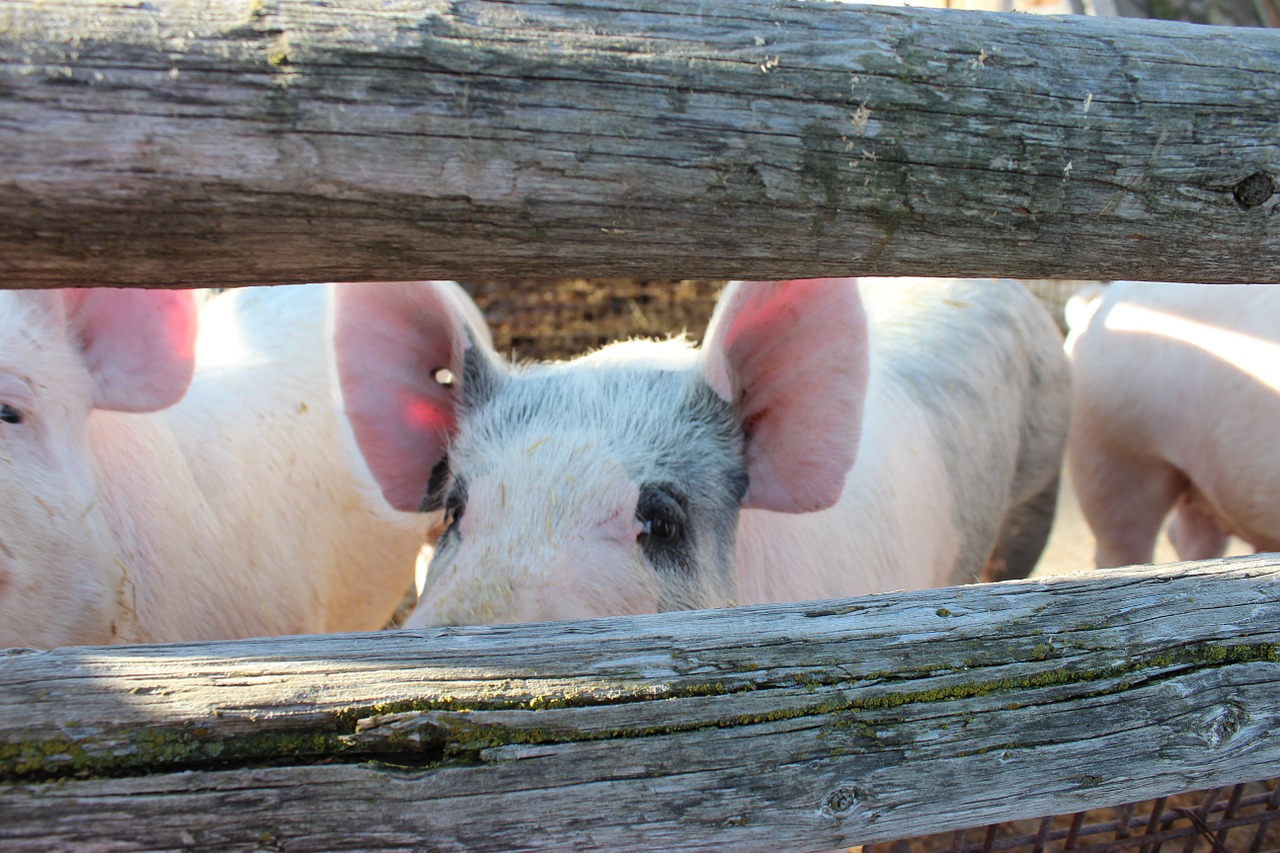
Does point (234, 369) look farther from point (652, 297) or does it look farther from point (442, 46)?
point (652, 297)

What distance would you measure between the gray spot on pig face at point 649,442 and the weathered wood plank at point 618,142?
0.78 m

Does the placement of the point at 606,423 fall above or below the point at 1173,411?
above

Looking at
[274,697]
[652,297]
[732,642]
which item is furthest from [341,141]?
[652,297]

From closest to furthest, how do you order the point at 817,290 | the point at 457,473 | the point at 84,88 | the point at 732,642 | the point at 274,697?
the point at 84,88 < the point at 274,697 < the point at 732,642 < the point at 817,290 < the point at 457,473

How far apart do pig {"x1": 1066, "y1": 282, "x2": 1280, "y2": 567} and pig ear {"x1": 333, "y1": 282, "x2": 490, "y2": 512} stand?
2.70 metres

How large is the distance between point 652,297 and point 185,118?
5.39m

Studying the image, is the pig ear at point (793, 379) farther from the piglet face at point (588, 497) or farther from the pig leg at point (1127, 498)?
the pig leg at point (1127, 498)

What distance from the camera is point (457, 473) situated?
7.07 feet

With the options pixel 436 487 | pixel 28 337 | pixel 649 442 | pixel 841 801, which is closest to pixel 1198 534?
pixel 649 442

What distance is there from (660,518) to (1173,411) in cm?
289

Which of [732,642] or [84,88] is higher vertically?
[84,88]

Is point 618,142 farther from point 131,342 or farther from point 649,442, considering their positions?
point 131,342

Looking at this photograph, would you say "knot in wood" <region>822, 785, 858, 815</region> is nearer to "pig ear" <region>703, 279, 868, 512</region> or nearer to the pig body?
"pig ear" <region>703, 279, 868, 512</region>

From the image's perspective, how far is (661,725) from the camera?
1.20 meters
